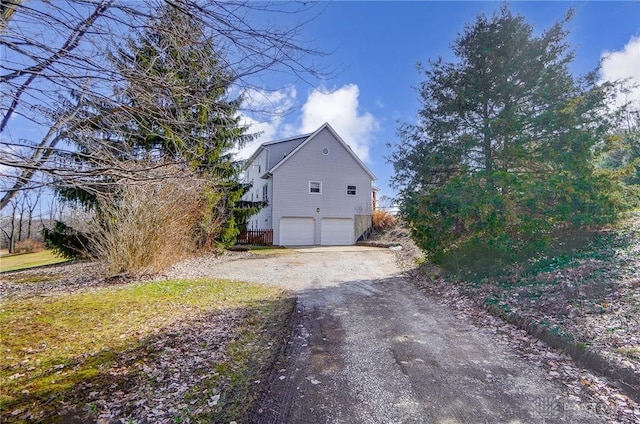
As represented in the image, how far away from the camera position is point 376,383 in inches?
126

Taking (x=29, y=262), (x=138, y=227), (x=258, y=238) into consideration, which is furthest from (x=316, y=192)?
(x=29, y=262)

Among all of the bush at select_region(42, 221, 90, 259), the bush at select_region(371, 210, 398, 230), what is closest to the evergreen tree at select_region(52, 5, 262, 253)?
the bush at select_region(42, 221, 90, 259)

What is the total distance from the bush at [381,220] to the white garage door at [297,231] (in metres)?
4.40

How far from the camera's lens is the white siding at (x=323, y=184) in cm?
2041

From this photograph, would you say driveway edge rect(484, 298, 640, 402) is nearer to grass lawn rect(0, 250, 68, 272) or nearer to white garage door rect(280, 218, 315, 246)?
grass lawn rect(0, 250, 68, 272)

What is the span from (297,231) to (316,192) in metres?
2.92

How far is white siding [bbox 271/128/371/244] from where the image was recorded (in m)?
20.4

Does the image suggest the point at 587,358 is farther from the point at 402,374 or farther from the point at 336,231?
the point at 336,231

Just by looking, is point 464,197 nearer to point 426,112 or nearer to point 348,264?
point 426,112

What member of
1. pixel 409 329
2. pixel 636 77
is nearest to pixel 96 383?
pixel 409 329

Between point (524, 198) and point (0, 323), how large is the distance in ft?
31.2

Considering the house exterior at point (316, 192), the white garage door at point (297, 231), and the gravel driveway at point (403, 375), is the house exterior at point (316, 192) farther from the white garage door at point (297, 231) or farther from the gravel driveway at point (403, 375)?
the gravel driveway at point (403, 375)

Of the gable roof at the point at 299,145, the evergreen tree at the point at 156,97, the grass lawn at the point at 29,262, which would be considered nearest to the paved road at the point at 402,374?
the evergreen tree at the point at 156,97

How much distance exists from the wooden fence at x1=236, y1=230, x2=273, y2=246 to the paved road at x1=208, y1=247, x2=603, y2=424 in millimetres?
14112
